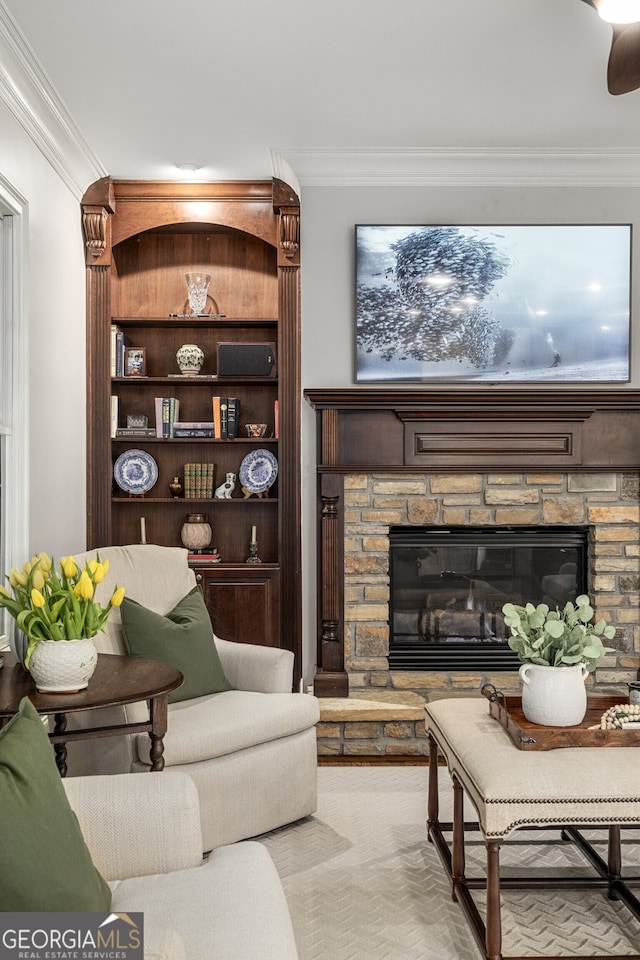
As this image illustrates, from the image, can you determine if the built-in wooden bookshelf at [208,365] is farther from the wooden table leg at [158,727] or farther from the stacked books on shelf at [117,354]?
the wooden table leg at [158,727]

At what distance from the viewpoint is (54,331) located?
385cm

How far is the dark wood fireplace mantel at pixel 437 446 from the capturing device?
427 centimetres

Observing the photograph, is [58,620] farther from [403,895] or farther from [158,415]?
[158,415]

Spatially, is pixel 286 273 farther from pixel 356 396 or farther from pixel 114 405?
pixel 114 405

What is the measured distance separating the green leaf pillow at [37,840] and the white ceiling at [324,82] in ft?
8.12

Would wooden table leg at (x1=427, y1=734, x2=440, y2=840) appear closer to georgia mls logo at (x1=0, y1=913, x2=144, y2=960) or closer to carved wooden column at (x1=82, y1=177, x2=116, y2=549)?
georgia mls logo at (x1=0, y1=913, x2=144, y2=960)

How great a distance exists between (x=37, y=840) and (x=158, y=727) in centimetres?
115

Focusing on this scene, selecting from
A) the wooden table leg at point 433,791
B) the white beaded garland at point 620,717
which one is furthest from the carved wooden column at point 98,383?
the white beaded garland at point 620,717

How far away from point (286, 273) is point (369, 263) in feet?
1.43

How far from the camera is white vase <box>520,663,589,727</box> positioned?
234 cm

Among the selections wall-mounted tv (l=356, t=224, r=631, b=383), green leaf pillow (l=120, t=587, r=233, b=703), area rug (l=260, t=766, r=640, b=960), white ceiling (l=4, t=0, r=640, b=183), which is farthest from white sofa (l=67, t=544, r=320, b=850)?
white ceiling (l=4, t=0, r=640, b=183)

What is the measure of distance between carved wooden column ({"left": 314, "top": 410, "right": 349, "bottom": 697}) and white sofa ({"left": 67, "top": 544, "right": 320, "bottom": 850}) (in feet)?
3.20

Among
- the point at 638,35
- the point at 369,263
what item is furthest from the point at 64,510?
the point at 638,35

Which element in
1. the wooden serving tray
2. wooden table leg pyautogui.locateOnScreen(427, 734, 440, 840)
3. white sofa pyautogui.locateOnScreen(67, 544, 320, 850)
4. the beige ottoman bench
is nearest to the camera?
the beige ottoman bench
